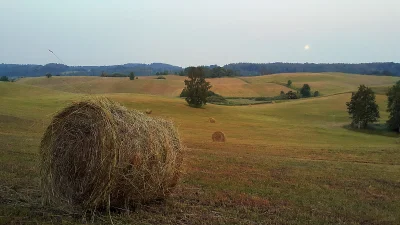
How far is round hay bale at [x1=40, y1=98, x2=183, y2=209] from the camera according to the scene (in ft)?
25.4

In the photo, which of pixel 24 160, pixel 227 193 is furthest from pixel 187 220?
pixel 24 160

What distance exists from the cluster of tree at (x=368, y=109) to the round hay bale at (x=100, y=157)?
51.9 m

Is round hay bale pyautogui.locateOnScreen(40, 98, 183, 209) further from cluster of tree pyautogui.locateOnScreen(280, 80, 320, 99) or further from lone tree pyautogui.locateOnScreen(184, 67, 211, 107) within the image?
cluster of tree pyautogui.locateOnScreen(280, 80, 320, 99)

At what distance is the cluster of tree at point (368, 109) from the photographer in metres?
53.8

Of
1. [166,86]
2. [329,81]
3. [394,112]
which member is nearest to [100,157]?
[394,112]

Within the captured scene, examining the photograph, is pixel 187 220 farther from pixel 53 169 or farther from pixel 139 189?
pixel 53 169

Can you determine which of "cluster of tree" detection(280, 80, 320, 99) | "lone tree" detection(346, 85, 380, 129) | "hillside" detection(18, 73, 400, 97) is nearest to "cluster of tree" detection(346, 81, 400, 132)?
"lone tree" detection(346, 85, 380, 129)

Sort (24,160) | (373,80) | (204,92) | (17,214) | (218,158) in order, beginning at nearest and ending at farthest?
1. (17,214)
2. (24,160)
3. (218,158)
4. (204,92)
5. (373,80)

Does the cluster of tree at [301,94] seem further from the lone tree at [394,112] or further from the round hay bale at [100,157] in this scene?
the round hay bale at [100,157]

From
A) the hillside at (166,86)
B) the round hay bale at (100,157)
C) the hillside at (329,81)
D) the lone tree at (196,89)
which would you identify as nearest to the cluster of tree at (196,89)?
the lone tree at (196,89)

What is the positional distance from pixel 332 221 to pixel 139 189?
4088mm

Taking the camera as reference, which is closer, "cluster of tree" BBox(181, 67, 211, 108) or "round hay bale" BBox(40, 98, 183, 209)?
"round hay bale" BBox(40, 98, 183, 209)

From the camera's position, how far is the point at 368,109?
55562mm

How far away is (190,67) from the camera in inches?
2859
